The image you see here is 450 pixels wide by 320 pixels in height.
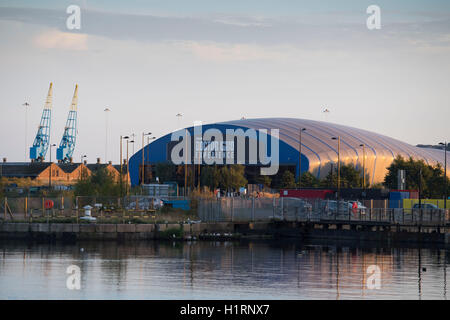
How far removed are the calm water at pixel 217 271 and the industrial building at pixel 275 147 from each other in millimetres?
64314

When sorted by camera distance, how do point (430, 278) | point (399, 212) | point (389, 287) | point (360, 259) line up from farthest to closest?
point (399, 212) → point (360, 259) → point (430, 278) → point (389, 287)

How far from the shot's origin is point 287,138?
391 ft

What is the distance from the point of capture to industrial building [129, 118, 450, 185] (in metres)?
115

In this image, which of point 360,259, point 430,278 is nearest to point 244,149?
point 360,259

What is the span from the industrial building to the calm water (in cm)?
6431

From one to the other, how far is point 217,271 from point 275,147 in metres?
83.7

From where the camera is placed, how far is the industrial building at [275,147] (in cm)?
11506

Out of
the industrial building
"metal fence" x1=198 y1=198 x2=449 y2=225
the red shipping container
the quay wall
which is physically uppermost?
the industrial building

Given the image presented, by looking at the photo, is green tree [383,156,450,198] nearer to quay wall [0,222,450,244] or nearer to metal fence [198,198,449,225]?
metal fence [198,198,449,225]

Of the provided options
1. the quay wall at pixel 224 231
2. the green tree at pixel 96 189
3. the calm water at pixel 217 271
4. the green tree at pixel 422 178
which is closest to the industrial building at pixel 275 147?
the green tree at pixel 422 178

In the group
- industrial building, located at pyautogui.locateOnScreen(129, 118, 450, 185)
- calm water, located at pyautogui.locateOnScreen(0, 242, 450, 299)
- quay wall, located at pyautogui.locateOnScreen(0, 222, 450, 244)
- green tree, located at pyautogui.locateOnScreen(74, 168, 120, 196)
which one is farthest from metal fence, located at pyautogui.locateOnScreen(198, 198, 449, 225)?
industrial building, located at pyautogui.locateOnScreen(129, 118, 450, 185)

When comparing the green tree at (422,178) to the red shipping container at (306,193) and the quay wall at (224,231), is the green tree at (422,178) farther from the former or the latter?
the quay wall at (224,231)
